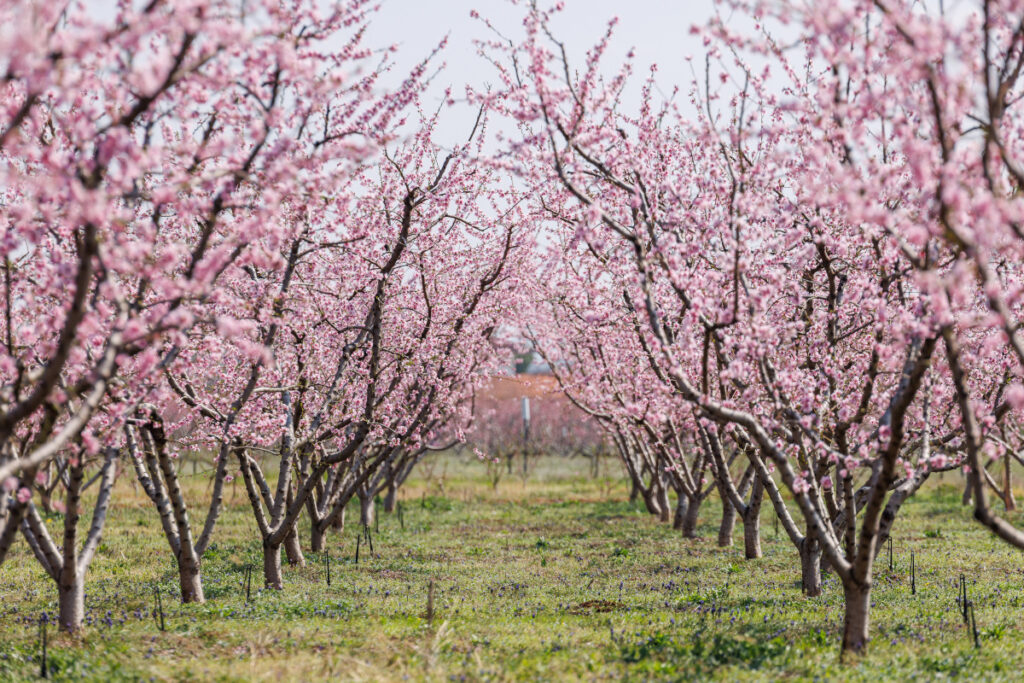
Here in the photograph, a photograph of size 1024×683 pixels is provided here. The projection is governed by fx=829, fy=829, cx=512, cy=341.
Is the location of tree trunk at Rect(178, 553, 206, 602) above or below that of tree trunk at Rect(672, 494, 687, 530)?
above

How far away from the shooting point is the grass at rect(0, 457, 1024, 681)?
27.5 feet

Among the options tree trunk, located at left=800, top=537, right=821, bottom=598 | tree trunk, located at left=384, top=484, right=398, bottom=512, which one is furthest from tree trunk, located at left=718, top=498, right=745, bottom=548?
tree trunk, located at left=384, top=484, right=398, bottom=512

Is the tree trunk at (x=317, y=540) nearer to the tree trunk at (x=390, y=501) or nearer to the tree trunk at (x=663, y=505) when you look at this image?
the tree trunk at (x=390, y=501)

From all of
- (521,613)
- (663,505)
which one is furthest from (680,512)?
(521,613)

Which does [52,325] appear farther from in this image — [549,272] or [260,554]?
[549,272]

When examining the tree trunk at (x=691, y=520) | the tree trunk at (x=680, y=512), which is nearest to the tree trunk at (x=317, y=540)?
the tree trunk at (x=691, y=520)

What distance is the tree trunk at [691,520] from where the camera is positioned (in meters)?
20.4

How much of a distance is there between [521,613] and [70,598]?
19.0 ft

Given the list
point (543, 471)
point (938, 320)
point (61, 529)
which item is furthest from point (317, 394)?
point (543, 471)

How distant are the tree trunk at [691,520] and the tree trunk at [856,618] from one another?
11652 mm

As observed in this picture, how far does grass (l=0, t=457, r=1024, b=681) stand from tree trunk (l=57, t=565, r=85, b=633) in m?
0.22

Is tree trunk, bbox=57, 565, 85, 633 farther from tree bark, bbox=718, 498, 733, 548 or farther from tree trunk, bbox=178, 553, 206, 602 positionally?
tree bark, bbox=718, 498, 733, 548

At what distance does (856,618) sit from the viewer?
868cm

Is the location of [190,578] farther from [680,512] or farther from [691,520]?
[680,512]
